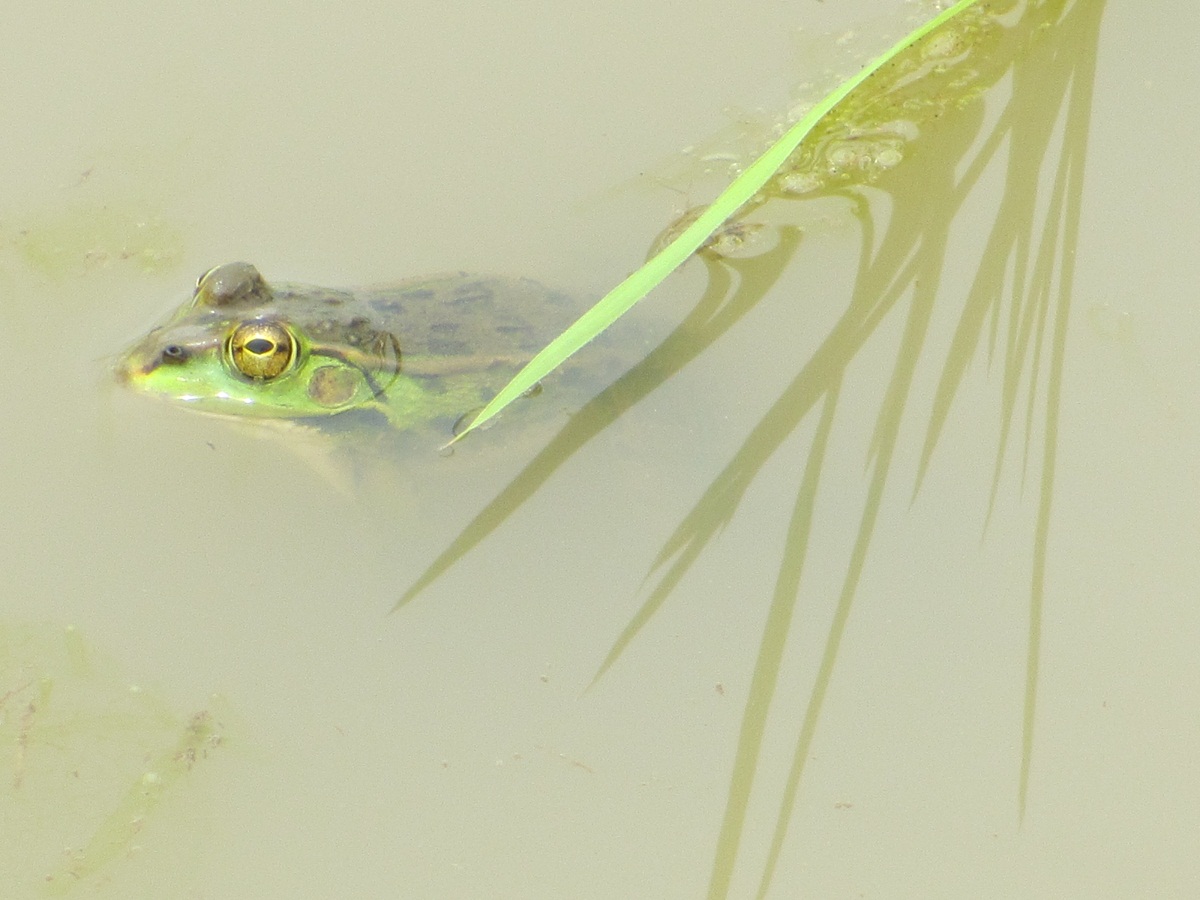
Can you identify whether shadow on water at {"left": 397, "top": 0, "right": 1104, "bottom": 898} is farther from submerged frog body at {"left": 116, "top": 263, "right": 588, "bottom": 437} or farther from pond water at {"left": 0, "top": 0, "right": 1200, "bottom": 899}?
submerged frog body at {"left": 116, "top": 263, "right": 588, "bottom": 437}

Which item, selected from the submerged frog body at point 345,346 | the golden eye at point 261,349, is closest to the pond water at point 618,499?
the submerged frog body at point 345,346

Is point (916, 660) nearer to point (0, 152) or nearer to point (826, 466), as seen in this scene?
point (826, 466)

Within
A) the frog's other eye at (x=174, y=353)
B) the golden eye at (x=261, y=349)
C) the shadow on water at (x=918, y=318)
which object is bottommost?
the frog's other eye at (x=174, y=353)

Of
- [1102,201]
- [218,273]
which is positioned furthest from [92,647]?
[1102,201]

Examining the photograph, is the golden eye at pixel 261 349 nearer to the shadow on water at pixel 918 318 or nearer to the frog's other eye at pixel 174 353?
the frog's other eye at pixel 174 353

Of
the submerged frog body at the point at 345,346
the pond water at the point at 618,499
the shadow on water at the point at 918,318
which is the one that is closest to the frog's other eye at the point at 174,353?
the submerged frog body at the point at 345,346

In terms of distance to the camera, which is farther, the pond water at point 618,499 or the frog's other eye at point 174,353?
the frog's other eye at point 174,353

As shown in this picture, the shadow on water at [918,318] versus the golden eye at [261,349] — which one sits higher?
the shadow on water at [918,318]
